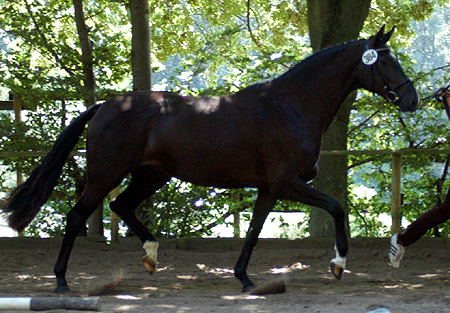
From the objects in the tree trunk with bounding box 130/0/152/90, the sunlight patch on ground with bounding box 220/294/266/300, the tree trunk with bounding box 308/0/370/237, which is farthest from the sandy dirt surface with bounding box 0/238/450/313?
the tree trunk with bounding box 130/0/152/90

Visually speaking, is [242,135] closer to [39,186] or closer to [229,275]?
[229,275]

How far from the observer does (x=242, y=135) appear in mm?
5785

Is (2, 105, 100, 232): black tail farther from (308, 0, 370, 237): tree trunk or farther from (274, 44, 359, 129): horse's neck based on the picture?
(308, 0, 370, 237): tree trunk

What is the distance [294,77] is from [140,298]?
2387mm

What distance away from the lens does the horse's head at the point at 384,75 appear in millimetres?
5656

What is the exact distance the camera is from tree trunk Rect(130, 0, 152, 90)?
861 centimetres

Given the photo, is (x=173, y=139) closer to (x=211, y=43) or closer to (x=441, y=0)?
(x=211, y=43)

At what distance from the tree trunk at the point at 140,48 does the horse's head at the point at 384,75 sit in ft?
11.9

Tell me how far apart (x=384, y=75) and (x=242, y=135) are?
1361mm

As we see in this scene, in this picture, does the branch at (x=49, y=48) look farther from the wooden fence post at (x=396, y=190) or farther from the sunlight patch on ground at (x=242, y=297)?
the sunlight patch on ground at (x=242, y=297)

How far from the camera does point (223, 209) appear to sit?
8.50 m

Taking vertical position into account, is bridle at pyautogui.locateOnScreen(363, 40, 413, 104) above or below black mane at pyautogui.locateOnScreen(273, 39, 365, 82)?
below

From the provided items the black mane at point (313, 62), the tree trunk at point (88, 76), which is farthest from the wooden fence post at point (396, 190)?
the tree trunk at point (88, 76)

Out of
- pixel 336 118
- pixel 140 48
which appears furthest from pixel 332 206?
pixel 140 48
